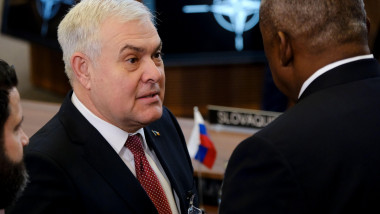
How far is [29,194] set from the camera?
159 cm

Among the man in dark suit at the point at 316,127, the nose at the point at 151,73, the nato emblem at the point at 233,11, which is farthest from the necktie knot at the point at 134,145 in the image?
the nato emblem at the point at 233,11

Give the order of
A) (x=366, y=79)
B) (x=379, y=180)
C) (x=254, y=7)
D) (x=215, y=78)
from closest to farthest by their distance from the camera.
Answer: (x=379, y=180) < (x=366, y=79) < (x=254, y=7) < (x=215, y=78)

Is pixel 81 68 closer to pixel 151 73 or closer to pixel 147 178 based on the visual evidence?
pixel 151 73

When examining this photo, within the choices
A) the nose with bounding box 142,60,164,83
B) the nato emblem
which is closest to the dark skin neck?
the nose with bounding box 142,60,164,83

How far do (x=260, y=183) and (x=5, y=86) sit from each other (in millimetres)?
729

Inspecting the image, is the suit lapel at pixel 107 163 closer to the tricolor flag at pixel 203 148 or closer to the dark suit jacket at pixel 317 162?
the dark suit jacket at pixel 317 162

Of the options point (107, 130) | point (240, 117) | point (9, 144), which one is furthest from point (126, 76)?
point (240, 117)

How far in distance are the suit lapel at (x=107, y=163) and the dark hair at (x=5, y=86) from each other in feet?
1.07

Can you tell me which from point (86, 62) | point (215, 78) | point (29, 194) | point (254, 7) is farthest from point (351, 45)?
point (215, 78)

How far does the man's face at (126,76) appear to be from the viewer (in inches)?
68.5

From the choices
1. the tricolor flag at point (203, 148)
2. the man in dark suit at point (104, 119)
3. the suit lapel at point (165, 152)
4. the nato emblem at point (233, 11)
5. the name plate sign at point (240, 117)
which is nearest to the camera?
the man in dark suit at point (104, 119)

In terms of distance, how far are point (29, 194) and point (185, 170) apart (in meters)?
0.67

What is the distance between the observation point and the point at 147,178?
1834mm

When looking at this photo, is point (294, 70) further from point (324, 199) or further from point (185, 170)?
point (185, 170)
